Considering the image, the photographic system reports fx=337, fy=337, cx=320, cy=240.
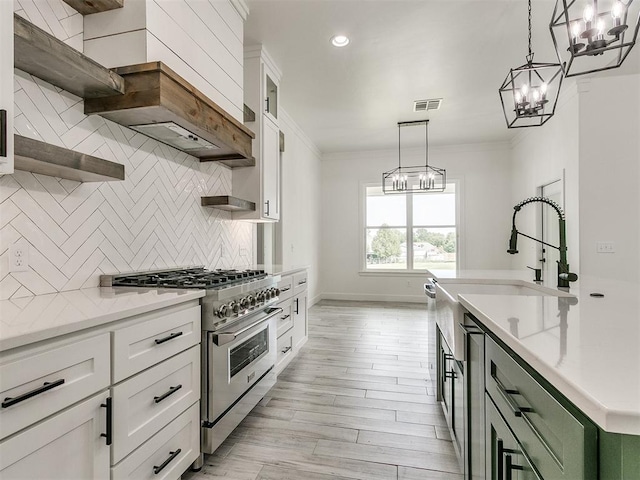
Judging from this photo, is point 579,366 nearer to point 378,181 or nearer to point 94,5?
point 94,5

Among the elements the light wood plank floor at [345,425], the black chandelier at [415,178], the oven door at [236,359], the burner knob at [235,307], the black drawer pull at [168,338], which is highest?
the black chandelier at [415,178]

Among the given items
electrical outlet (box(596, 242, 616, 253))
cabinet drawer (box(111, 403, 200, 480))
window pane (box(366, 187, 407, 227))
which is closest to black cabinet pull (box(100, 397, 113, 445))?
cabinet drawer (box(111, 403, 200, 480))

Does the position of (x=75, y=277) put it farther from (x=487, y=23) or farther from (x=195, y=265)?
(x=487, y=23)

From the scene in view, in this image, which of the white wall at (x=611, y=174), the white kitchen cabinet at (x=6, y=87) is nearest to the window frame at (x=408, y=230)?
the white wall at (x=611, y=174)

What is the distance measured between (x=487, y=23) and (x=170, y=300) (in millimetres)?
3264

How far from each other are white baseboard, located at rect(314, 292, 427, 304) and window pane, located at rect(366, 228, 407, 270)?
58 cm

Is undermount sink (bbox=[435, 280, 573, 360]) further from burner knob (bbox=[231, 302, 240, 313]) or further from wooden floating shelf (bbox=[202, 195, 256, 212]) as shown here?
wooden floating shelf (bbox=[202, 195, 256, 212])

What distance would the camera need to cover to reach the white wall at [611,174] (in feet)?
12.1

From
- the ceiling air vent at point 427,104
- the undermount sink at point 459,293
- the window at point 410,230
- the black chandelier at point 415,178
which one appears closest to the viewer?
the undermount sink at point 459,293

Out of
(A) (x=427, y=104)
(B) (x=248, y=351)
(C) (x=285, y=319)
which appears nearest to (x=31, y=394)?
(B) (x=248, y=351)

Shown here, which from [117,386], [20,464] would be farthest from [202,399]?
[20,464]

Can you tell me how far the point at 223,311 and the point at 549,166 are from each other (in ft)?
16.0

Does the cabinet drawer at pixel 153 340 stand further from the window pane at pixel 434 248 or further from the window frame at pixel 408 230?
the window pane at pixel 434 248

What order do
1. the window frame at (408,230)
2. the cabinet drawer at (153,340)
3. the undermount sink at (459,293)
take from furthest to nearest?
the window frame at (408,230)
the undermount sink at (459,293)
the cabinet drawer at (153,340)
